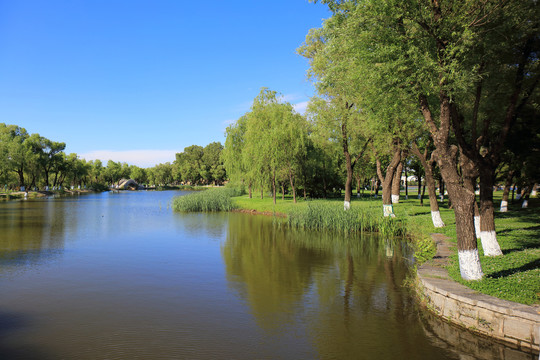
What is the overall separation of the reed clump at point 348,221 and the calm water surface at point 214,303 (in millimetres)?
1956

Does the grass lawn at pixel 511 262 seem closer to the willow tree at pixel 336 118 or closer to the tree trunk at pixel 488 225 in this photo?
the tree trunk at pixel 488 225

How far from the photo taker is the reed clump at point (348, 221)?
19.1 m

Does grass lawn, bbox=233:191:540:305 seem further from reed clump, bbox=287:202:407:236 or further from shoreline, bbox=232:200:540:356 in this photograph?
reed clump, bbox=287:202:407:236

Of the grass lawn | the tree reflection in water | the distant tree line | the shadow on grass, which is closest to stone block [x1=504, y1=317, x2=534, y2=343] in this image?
the grass lawn

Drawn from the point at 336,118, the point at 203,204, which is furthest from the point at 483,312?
the point at 203,204

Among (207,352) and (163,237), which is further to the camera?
(163,237)

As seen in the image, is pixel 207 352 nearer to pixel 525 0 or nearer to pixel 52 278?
pixel 52 278

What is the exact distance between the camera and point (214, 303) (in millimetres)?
9148

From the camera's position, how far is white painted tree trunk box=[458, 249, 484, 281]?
321 inches

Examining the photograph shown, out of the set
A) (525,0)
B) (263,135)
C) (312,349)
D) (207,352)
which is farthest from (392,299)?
(263,135)

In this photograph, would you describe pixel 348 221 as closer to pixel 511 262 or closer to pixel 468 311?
pixel 511 262

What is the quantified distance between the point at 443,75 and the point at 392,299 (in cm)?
606

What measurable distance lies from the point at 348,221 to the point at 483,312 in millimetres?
13634

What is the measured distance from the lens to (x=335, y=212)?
2127cm
